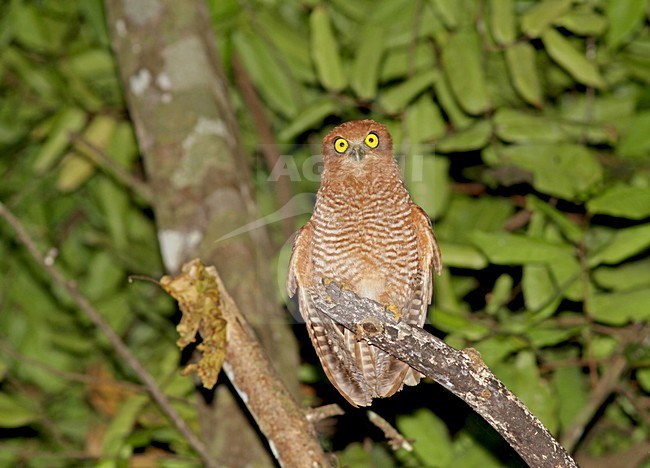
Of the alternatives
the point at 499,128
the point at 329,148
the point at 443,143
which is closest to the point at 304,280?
the point at 329,148

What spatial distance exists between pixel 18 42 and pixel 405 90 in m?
3.19

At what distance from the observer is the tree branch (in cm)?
261

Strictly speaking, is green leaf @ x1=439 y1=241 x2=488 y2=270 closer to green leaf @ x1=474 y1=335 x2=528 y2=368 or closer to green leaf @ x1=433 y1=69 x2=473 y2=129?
green leaf @ x1=474 y1=335 x2=528 y2=368

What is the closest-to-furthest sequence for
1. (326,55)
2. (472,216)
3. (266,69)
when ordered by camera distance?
(326,55)
(266,69)
(472,216)

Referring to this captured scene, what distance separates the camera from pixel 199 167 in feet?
15.5

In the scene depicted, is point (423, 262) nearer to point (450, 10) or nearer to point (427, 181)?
point (427, 181)

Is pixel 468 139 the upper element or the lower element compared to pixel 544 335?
upper

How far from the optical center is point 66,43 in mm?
6289

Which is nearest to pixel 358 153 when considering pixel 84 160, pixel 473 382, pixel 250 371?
pixel 250 371

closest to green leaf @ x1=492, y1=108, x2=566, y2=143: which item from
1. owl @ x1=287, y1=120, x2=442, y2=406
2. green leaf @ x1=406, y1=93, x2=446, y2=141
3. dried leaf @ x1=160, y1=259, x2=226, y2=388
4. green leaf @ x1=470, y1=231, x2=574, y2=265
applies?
green leaf @ x1=406, y1=93, x2=446, y2=141

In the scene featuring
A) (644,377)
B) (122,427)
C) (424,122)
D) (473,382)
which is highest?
(424,122)

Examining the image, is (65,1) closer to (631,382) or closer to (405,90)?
(405,90)

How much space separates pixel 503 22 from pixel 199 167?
1974mm

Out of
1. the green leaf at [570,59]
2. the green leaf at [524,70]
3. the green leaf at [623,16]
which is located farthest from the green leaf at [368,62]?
the green leaf at [623,16]
